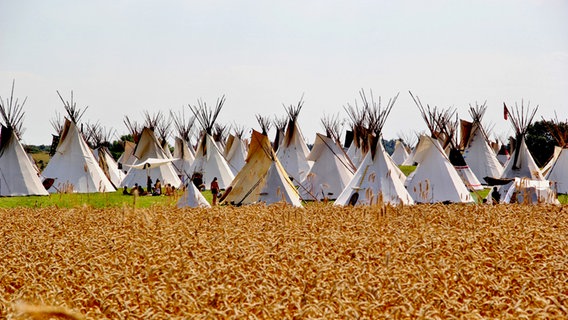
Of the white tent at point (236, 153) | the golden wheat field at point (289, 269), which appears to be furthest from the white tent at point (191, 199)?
the white tent at point (236, 153)

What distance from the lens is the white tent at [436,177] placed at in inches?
866

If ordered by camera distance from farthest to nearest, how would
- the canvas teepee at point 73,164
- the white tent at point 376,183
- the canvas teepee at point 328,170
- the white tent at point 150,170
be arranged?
the white tent at point 150,170, the canvas teepee at point 73,164, the canvas teepee at point 328,170, the white tent at point 376,183

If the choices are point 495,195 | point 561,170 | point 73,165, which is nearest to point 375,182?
point 495,195

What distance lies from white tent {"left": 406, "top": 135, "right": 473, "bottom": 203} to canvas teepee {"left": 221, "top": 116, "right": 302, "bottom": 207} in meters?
4.31

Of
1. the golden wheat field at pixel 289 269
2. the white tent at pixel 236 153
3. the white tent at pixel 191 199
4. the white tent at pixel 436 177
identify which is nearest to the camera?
the golden wheat field at pixel 289 269

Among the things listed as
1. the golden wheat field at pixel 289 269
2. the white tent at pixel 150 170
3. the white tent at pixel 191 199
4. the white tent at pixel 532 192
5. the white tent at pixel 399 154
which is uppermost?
the white tent at pixel 399 154

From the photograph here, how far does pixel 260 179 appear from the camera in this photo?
70.7 feet

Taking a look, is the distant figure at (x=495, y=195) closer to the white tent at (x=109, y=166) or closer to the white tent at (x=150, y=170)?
the white tent at (x=150, y=170)

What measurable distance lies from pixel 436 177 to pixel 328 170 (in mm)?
5123

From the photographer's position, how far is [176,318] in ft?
17.2

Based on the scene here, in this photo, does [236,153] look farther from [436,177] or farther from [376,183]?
[376,183]

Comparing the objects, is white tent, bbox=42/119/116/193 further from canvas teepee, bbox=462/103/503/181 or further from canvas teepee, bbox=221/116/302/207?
canvas teepee, bbox=462/103/503/181

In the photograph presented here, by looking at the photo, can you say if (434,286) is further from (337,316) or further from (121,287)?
(121,287)

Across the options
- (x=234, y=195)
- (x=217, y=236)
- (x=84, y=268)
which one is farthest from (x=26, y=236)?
(x=234, y=195)
